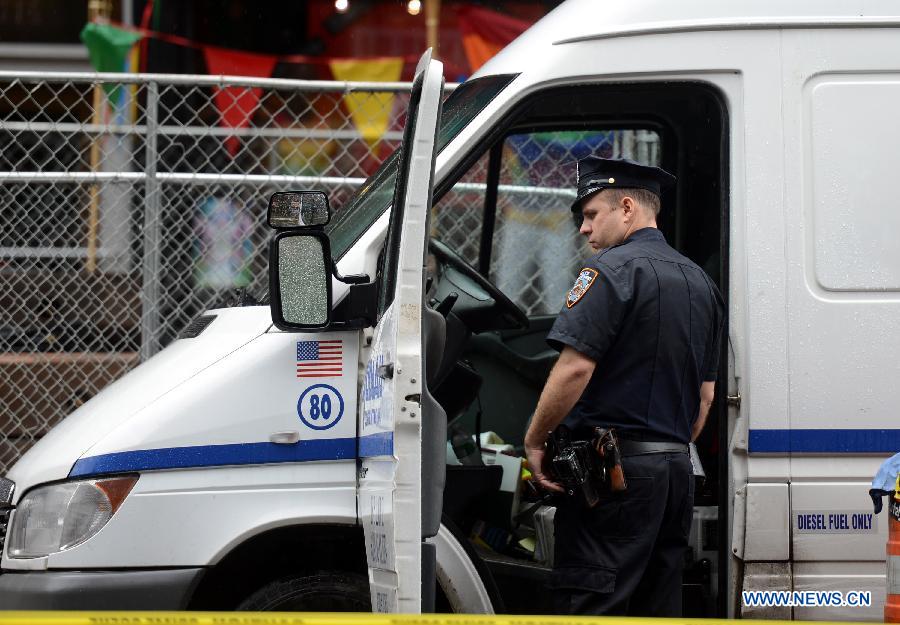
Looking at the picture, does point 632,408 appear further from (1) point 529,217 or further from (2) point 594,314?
(1) point 529,217

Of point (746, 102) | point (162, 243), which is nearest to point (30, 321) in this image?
point (162, 243)

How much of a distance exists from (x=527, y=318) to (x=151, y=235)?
6.94ft

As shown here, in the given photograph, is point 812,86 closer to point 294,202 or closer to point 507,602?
point 294,202

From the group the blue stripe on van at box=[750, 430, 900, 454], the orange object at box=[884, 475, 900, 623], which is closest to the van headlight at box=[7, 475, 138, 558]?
the blue stripe on van at box=[750, 430, 900, 454]

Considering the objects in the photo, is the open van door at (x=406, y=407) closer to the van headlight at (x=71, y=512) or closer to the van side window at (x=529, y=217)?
the van headlight at (x=71, y=512)

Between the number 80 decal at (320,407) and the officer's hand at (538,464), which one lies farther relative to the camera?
the officer's hand at (538,464)

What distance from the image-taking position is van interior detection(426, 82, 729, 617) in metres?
3.39

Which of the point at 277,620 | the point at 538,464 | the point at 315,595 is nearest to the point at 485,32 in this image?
the point at 538,464

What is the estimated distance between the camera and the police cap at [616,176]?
10.8ft

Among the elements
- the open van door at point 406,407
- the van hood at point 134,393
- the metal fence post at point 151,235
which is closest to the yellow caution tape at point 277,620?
the open van door at point 406,407

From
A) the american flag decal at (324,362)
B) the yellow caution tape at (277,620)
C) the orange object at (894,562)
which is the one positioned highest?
the american flag decal at (324,362)

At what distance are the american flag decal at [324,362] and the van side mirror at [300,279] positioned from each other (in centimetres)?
14

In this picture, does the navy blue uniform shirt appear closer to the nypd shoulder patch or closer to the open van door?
the nypd shoulder patch

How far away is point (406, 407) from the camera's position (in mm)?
2373
